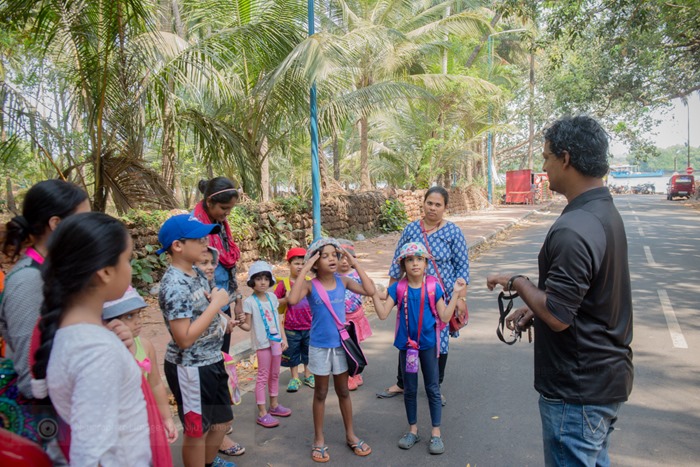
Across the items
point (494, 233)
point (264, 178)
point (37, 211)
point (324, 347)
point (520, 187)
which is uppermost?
point (264, 178)

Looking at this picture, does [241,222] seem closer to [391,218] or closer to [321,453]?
[321,453]

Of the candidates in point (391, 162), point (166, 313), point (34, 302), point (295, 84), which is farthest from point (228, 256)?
point (391, 162)

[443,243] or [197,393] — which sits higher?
[443,243]

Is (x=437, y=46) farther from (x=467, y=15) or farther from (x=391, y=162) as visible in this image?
(x=391, y=162)

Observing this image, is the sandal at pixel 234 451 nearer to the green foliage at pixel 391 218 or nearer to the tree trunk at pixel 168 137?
the tree trunk at pixel 168 137

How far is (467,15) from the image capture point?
17281 millimetres

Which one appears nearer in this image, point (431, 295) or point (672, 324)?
point (431, 295)

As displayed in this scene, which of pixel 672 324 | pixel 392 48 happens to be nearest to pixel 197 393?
pixel 672 324

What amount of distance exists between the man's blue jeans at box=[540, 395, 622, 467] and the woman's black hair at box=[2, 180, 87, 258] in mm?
2204

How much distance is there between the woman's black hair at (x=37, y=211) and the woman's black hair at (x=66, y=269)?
713mm

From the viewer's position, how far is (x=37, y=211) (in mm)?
2207

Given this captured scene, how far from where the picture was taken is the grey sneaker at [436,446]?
11.3ft

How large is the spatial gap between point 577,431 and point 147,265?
6767 mm

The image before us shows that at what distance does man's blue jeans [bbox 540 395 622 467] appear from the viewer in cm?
197
